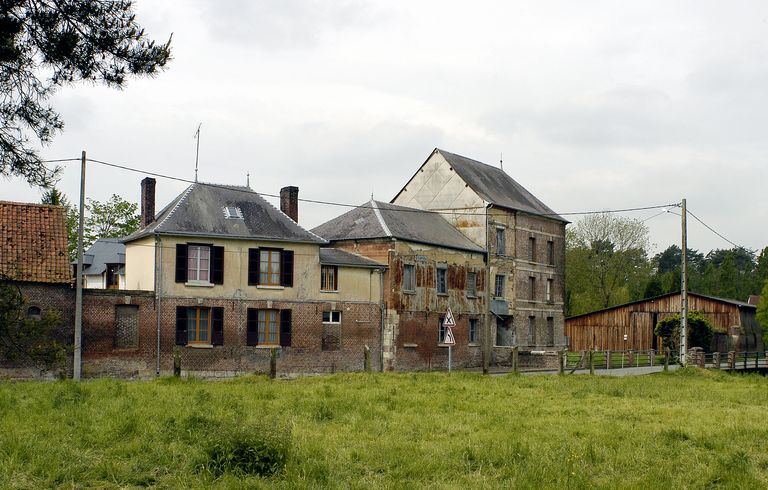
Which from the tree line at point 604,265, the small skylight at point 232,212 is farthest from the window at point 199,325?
the tree line at point 604,265

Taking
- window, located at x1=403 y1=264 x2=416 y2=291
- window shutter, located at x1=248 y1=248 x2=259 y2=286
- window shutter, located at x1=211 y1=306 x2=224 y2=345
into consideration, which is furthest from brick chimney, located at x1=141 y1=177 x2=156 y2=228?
window, located at x1=403 y1=264 x2=416 y2=291

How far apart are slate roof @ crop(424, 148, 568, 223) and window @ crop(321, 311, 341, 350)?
12518 millimetres

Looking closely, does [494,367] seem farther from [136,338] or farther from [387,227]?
[136,338]

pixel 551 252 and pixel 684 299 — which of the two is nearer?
pixel 684 299

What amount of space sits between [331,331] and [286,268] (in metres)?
3.42

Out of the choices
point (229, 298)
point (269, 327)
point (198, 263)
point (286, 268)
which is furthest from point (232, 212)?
point (269, 327)

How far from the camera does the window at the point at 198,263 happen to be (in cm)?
3400

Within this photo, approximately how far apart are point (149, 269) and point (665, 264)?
107 meters

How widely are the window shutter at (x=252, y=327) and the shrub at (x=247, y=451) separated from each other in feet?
75.1

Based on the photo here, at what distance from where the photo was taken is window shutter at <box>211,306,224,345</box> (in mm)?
34094

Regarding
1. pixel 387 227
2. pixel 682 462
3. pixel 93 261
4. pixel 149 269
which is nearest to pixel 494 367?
pixel 387 227

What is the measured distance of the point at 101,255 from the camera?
1954 inches

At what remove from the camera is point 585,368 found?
136 feet

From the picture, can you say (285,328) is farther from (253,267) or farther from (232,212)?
(232,212)
